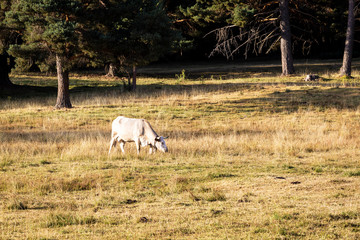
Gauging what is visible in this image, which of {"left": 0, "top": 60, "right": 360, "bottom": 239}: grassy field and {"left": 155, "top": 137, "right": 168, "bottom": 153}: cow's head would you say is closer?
{"left": 0, "top": 60, "right": 360, "bottom": 239}: grassy field

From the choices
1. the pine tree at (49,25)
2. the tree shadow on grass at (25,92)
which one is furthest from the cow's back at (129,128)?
the tree shadow on grass at (25,92)

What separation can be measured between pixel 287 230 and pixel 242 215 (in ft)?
3.51

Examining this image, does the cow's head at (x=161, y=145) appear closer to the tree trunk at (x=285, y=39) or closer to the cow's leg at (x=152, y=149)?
the cow's leg at (x=152, y=149)

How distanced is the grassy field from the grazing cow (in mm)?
375

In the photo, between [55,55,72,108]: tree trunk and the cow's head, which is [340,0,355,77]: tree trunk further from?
the cow's head

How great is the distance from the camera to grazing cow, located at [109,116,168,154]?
564 inches

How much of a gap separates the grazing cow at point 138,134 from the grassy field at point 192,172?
375 mm

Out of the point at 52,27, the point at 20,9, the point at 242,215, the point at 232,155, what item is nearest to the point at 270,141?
the point at 232,155

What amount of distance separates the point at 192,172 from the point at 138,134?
3.16 m

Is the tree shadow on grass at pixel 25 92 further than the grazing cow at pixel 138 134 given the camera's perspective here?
Yes

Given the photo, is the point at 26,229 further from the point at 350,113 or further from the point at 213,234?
the point at 350,113

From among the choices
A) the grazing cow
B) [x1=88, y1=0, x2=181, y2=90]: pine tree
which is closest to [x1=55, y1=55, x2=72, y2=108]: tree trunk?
[x1=88, y1=0, x2=181, y2=90]: pine tree

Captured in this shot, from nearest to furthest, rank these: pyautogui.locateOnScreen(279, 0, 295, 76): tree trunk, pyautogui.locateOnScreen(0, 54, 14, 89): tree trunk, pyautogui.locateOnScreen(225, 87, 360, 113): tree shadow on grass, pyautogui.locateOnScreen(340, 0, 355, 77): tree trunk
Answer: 1. pyautogui.locateOnScreen(225, 87, 360, 113): tree shadow on grass
2. pyautogui.locateOnScreen(340, 0, 355, 77): tree trunk
3. pyautogui.locateOnScreen(0, 54, 14, 89): tree trunk
4. pyautogui.locateOnScreen(279, 0, 295, 76): tree trunk

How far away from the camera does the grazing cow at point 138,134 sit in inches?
564
